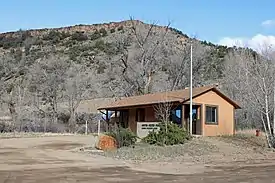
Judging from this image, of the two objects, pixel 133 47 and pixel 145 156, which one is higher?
pixel 133 47

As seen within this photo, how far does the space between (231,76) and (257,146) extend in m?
27.1

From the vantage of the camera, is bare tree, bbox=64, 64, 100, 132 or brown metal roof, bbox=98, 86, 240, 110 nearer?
brown metal roof, bbox=98, 86, 240, 110

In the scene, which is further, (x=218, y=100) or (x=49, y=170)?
(x=218, y=100)

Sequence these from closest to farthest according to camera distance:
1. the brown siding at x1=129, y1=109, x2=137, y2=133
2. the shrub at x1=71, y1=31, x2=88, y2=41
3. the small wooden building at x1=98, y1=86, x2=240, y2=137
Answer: the small wooden building at x1=98, y1=86, x2=240, y2=137, the brown siding at x1=129, y1=109, x2=137, y2=133, the shrub at x1=71, y1=31, x2=88, y2=41

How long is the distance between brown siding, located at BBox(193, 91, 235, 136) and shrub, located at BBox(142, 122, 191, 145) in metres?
6.18

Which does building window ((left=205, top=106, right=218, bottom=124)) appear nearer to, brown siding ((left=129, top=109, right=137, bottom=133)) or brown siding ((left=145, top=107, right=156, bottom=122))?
brown siding ((left=145, top=107, right=156, bottom=122))

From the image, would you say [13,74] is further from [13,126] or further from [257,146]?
[257,146]

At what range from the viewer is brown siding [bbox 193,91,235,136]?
34.8 meters

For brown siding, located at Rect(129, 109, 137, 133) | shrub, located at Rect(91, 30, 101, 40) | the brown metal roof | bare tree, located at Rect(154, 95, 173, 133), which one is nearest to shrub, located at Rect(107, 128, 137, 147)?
bare tree, located at Rect(154, 95, 173, 133)

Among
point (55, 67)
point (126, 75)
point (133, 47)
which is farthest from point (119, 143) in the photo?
point (55, 67)

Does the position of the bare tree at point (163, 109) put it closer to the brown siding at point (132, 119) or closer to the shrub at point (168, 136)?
the shrub at point (168, 136)

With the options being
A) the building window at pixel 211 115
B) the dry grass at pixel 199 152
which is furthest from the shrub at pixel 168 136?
the building window at pixel 211 115

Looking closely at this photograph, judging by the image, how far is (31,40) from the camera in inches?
3654

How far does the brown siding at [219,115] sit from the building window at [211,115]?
25 cm
